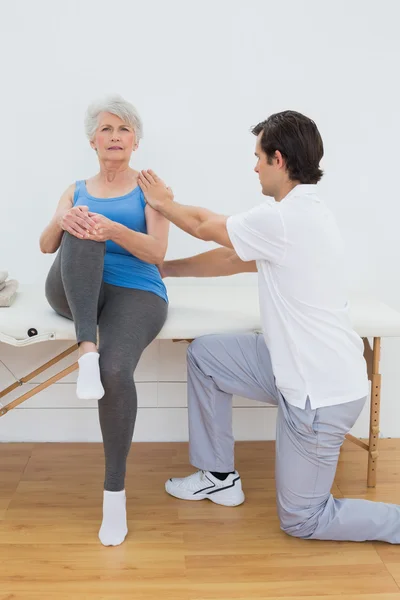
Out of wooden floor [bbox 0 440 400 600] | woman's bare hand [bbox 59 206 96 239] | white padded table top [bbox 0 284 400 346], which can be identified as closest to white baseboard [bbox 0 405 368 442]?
wooden floor [bbox 0 440 400 600]

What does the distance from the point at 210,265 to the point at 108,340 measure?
21.7 inches

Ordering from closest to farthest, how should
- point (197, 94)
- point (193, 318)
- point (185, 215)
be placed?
point (185, 215), point (193, 318), point (197, 94)

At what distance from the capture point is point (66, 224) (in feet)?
7.29

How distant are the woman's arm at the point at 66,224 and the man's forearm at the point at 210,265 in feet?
1.32

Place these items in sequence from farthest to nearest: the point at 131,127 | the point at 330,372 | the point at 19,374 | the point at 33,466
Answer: the point at 19,374 < the point at 33,466 < the point at 131,127 < the point at 330,372

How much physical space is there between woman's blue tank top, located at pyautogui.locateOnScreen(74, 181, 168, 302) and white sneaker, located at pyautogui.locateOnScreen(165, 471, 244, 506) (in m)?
0.60

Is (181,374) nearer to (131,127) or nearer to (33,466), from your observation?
(33,466)

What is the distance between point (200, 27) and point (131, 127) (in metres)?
0.59

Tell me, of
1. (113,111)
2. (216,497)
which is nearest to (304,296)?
(216,497)

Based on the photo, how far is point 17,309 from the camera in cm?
252

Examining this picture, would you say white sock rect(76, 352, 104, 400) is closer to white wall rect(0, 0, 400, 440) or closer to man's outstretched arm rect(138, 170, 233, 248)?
man's outstretched arm rect(138, 170, 233, 248)

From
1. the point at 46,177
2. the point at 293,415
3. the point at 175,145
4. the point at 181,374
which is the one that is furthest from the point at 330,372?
the point at 46,177

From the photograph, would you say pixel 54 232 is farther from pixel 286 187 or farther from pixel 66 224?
pixel 286 187

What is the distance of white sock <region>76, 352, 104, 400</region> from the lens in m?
2.08
